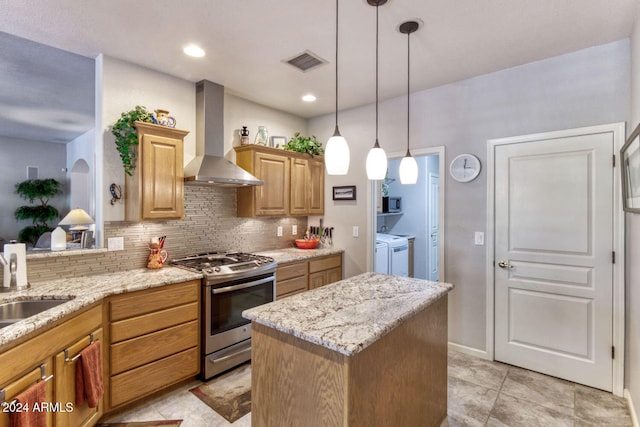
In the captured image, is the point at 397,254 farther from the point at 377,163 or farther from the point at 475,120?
the point at 377,163

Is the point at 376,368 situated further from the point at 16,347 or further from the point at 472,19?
the point at 472,19

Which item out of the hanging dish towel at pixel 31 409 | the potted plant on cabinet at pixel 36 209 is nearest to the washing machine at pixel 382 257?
the hanging dish towel at pixel 31 409

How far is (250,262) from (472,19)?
263 cm

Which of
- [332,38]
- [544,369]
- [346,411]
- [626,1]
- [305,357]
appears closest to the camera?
[346,411]

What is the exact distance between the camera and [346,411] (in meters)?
1.26

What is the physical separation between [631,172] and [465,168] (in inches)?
51.6

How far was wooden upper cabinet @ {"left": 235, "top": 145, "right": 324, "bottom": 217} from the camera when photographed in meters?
3.52

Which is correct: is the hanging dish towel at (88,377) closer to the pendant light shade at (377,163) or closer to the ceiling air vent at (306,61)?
the pendant light shade at (377,163)

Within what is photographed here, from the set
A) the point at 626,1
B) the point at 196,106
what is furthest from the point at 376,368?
the point at 196,106

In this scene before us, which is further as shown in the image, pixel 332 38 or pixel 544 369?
pixel 544 369

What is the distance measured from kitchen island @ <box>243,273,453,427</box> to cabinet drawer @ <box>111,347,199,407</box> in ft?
3.82

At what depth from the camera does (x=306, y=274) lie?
3.66m

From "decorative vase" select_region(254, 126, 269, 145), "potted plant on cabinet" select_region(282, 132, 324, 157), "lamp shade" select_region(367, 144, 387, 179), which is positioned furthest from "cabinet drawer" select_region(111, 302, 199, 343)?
"potted plant on cabinet" select_region(282, 132, 324, 157)

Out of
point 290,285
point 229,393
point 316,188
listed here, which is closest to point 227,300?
point 229,393
